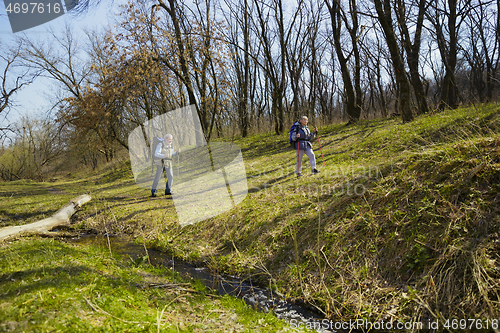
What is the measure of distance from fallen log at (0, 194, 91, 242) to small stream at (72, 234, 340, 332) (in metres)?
2.17

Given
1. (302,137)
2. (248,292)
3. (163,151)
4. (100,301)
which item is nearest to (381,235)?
(248,292)

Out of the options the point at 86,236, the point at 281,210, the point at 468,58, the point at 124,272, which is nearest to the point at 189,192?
the point at 86,236

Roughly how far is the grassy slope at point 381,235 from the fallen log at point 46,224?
2.00 meters

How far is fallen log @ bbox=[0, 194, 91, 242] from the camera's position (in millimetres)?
6314

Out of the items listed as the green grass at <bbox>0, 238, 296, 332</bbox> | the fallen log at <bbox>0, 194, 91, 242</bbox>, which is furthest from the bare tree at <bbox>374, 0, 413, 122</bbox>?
the fallen log at <bbox>0, 194, 91, 242</bbox>

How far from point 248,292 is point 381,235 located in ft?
8.22

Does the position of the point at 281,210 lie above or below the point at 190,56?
below

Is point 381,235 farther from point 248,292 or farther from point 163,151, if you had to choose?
point 163,151

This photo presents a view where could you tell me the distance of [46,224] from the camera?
7.58 m

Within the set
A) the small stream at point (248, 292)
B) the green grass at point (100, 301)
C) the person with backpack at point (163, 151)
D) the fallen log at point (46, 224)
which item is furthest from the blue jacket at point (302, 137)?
the fallen log at point (46, 224)

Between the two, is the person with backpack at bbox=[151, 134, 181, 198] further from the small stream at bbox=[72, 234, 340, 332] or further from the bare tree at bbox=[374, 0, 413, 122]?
the bare tree at bbox=[374, 0, 413, 122]

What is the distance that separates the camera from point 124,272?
15.5ft

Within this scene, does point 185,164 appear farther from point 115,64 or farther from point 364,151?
point 364,151

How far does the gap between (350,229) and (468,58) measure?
3150cm
